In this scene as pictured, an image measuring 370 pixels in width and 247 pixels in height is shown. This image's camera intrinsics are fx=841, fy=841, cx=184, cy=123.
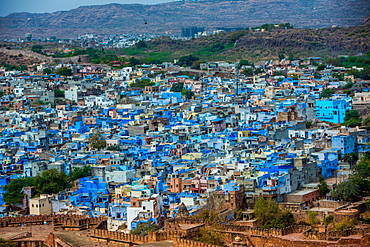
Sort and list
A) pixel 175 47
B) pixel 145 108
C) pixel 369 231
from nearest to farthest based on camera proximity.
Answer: pixel 369 231 → pixel 145 108 → pixel 175 47

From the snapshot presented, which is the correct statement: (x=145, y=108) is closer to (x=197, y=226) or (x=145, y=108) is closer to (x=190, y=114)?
(x=190, y=114)

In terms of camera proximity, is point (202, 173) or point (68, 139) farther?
point (68, 139)

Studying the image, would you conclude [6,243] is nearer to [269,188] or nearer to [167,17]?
[269,188]

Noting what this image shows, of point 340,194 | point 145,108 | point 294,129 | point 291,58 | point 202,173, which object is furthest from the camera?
point 291,58

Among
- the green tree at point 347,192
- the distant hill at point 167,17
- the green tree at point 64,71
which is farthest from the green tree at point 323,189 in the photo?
the distant hill at point 167,17

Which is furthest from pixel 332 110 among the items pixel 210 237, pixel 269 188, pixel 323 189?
pixel 210 237

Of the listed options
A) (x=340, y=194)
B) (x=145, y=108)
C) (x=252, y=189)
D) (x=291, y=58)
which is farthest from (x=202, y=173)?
(x=291, y=58)
